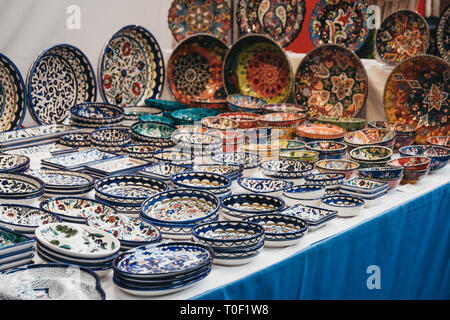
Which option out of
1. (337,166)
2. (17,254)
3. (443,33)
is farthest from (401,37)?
(17,254)

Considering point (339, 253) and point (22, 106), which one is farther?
point (22, 106)

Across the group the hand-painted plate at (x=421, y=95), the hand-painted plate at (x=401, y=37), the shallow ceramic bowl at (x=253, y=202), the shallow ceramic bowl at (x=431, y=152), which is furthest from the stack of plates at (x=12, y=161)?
the hand-painted plate at (x=401, y=37)

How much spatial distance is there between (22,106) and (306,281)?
175 cm

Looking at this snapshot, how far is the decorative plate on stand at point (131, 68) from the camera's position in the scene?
123 inches

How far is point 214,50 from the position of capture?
3.42 m

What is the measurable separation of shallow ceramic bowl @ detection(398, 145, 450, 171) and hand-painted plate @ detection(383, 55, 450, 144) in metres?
0.25

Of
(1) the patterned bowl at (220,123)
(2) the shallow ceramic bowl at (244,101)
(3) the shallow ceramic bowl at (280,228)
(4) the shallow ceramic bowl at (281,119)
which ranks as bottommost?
(3) the shallow ceramic bowl at (280,228)

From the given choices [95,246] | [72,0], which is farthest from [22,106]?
[95,246]

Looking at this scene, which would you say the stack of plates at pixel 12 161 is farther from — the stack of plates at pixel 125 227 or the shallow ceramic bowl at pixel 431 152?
the shallow ceramic bowl at pixel 431 152

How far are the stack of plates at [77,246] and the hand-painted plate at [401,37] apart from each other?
79.0 inches

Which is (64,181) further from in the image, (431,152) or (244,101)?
(431,152)

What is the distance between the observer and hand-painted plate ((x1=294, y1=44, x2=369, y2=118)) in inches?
114

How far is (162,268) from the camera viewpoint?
4.44 feet

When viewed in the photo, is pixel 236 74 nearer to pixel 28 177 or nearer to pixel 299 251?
pixel 28 177
